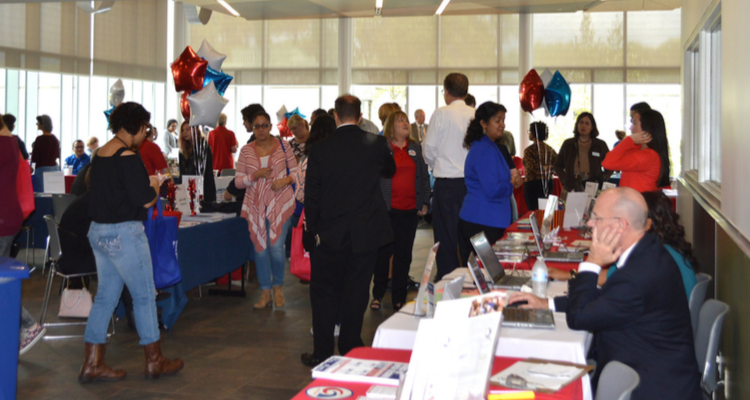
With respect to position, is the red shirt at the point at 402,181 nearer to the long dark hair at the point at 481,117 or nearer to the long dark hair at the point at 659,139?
the long dark hair at the point at 481,117

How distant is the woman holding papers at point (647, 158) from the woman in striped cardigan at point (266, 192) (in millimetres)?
2360

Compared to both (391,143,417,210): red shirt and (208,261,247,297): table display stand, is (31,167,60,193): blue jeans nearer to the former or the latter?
(208,261,247,297): table display stand

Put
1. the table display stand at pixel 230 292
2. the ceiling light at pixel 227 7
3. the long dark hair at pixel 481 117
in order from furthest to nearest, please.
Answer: the ceiling light at pixel 227 7 < the table display stand at pixel 230 292 < the long dark hair at pixel 481 117

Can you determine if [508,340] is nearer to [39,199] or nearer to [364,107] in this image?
[39,199]

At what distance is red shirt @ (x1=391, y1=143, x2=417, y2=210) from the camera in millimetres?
5102

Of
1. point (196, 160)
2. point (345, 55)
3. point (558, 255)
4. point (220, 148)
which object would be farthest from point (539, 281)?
point (345, 55)

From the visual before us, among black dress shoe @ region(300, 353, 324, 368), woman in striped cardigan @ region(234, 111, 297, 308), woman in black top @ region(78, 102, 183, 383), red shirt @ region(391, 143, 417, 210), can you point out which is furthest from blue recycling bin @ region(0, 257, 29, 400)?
red shirt @ region(391, 143, 417, 210)

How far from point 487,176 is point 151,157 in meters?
3.19

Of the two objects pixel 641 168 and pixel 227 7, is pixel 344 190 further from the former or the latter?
pixel 227 7

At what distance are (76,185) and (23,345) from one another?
7.99 ft

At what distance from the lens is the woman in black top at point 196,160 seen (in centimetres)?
609

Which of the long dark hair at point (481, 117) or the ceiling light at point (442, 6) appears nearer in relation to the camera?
the long dark hair at point (481, 117)

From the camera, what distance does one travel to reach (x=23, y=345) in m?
3.77

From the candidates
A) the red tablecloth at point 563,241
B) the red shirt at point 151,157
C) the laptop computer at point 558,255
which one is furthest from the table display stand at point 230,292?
the laptop computer at point 558,255
